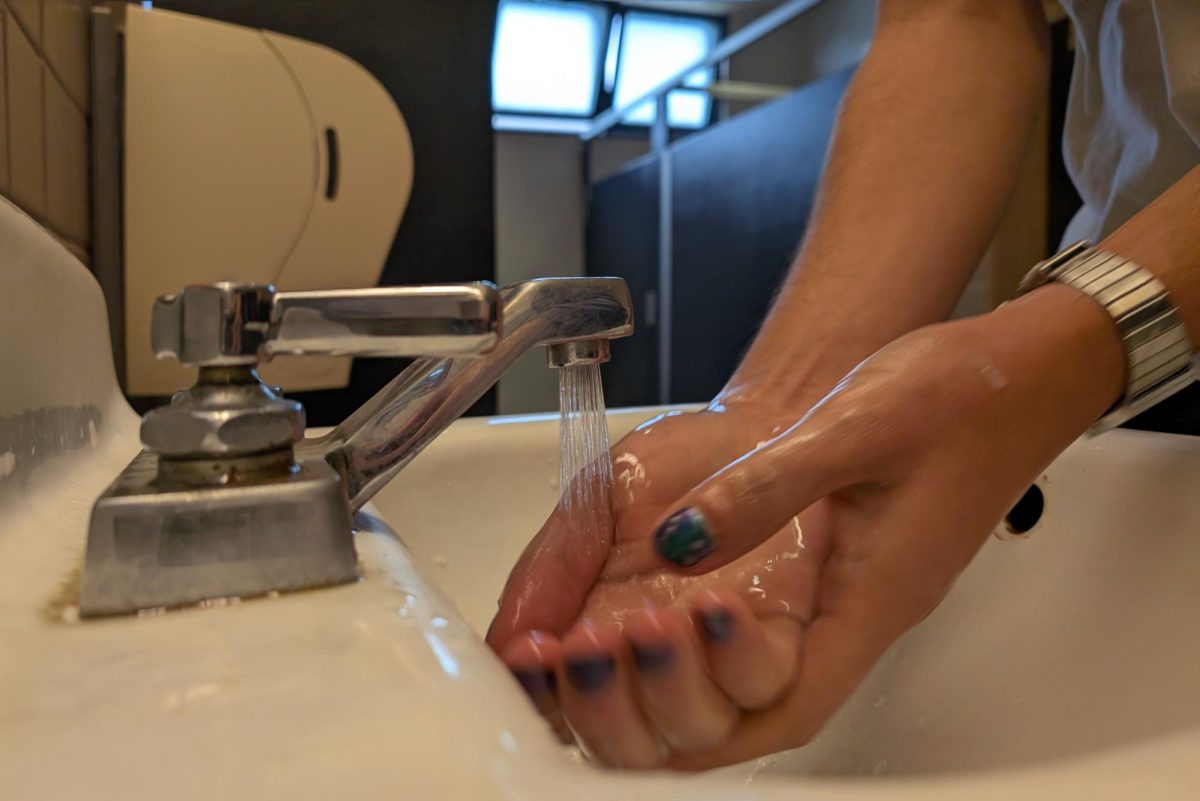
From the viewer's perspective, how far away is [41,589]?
0.21 m

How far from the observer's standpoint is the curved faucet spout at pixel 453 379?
0.25 meters

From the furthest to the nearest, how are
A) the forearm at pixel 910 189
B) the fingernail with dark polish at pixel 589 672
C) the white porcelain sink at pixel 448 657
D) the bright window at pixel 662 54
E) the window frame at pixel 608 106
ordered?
the bright window at pixel 662 54 < the window frame at pixel 608 106 < the forearm at pixel 910 189 < the fingernail with dark polish at pixel 589 672 < the white porcelain sink at pixel 448 657

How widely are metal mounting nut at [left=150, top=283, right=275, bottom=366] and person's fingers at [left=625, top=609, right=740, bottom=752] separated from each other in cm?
13

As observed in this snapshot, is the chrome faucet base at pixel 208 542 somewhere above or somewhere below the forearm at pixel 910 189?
below

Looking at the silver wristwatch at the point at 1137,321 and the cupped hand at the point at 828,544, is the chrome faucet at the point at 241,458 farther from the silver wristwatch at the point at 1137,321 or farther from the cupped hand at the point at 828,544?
the silver wristwatch at the point at 1137,321

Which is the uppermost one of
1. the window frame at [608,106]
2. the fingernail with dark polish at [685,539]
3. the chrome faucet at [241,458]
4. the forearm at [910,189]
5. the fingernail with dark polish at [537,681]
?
the window frame at [608,106]

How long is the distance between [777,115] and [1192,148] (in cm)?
134

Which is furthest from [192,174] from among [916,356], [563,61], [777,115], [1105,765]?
[563,61]

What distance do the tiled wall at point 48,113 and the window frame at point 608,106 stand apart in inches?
85.7

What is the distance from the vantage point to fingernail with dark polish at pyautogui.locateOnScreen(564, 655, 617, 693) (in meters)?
0.24

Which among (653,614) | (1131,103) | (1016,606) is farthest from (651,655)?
(1131,103)

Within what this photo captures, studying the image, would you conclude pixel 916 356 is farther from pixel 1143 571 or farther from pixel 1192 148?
pixel 1192 148

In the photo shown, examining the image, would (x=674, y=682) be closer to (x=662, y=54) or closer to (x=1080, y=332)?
(x=1080, y=332)

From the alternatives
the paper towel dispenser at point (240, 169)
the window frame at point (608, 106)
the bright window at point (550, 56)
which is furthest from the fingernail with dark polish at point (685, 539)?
the bright window at point (550, 56)
